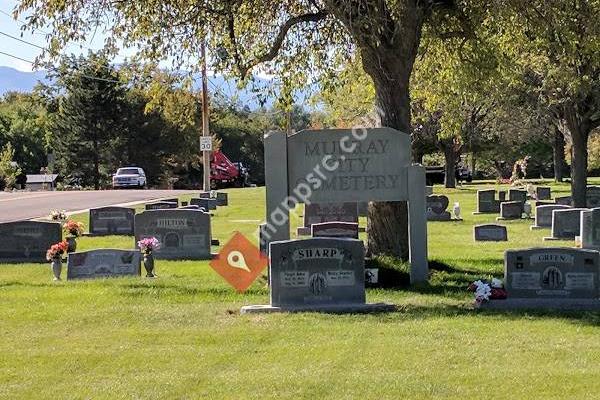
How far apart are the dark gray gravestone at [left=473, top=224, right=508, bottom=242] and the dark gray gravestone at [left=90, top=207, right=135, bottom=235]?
8435 millimetres

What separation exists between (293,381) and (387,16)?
7.70 metres

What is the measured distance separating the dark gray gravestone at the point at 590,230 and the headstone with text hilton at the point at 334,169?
Result: 16.4ft

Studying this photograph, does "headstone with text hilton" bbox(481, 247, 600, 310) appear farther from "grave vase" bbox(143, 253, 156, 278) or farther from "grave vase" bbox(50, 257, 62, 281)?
"grave vase" bbox(50, 257, 62, 281)

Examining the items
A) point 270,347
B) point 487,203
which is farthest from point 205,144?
point 270,347

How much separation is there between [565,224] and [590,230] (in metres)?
4.00

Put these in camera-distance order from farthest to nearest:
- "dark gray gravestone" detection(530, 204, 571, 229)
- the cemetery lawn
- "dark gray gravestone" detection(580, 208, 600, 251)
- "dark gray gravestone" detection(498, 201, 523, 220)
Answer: "dark gray gravestone" detection(498, 201, 523, 220), "dark gray gravestone" detection(530, 204, 571, 229), "dark gray gravestone" detection(580, 208, 600, 251), the cemetery lawn

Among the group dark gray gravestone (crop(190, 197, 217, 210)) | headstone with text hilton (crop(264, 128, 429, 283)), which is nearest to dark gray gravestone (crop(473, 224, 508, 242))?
headstone with text hilton (crop(264, 128, 429, 283))

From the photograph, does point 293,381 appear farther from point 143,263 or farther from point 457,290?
point 143,263

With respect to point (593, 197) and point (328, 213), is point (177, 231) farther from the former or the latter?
point (593, 197)

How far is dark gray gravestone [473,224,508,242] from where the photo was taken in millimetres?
18891

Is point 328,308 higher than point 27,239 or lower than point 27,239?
lower

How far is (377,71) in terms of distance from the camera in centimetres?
1309

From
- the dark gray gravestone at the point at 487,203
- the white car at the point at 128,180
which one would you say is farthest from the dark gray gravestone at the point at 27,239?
the white car at the point at 128,180

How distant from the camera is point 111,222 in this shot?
21.3 m
